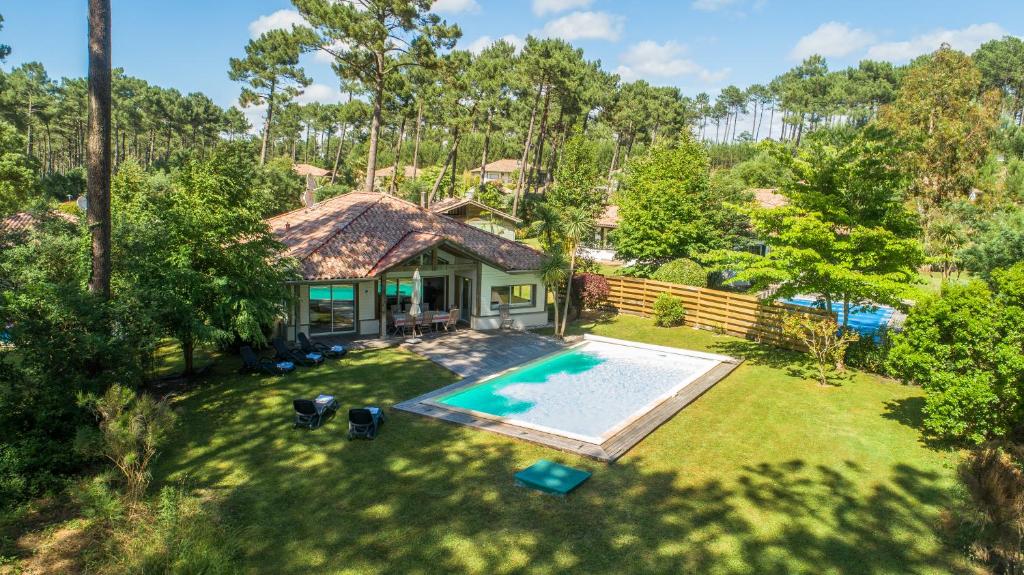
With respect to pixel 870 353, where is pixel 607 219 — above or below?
above

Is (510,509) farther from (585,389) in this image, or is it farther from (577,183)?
(577,183)

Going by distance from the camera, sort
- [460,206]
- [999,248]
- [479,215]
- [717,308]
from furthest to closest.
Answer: [479,215]
[460,206]
[717,308]
[999,248]

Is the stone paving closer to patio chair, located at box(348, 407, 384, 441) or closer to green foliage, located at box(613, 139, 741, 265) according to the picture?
patio chair, located at box(348, 407, 384, 441)

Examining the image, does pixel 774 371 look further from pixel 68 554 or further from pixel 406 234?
pixel 68 554

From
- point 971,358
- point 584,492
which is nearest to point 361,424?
point 584,492

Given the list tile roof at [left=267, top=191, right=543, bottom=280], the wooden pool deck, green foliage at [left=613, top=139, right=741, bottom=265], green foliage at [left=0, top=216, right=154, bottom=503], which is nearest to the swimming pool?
the wooden pool deck

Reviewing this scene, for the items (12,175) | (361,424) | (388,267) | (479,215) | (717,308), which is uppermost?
(479,215)

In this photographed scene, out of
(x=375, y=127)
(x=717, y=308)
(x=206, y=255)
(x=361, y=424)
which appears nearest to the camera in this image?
(x=361, y=424)

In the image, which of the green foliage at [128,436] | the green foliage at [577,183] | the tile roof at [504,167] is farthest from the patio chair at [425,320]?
the tile roof at [504,167]
